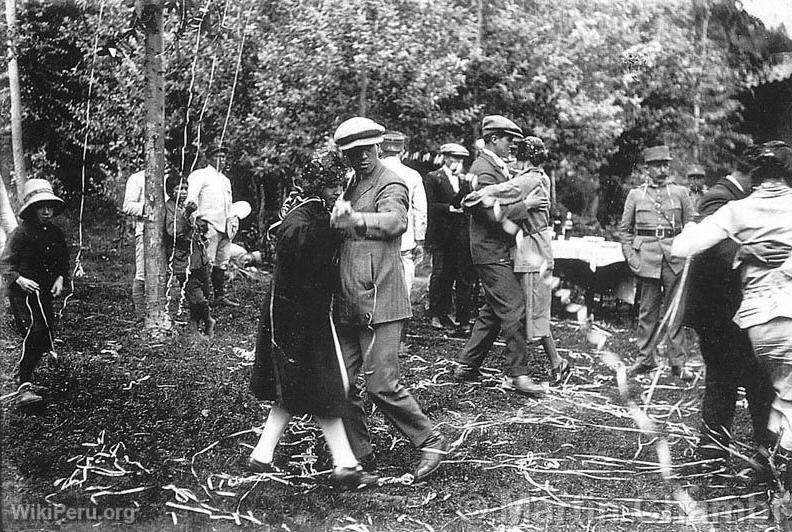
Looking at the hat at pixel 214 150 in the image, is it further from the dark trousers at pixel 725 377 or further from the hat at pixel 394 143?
the dark trousers at pixel 725 377

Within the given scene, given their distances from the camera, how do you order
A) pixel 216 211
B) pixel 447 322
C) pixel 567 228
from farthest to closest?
1. pixel 567 228
2. pixel 447 322
3. pixel 216 211

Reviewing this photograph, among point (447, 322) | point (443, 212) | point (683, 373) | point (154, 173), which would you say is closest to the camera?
point (154, 173)

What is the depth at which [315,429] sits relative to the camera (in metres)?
3.71

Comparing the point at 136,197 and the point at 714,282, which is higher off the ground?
the point at 136,197

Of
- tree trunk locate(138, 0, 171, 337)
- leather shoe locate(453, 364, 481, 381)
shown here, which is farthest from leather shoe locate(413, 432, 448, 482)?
tree trunk locate(138, 0, 171, 337)

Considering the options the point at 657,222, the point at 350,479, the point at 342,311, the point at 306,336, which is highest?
the point at 657,222

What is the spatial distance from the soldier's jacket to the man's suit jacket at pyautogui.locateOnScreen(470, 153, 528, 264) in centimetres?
121

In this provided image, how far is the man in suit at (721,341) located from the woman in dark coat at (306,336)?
5.78ft

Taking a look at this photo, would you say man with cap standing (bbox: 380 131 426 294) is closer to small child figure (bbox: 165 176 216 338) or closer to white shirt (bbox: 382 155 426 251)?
white shirt (bbox: 382 155 426 251)

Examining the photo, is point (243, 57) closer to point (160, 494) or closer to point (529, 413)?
point (160, 494)

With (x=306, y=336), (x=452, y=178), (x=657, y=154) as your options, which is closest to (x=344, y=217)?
(x=306, y=336)

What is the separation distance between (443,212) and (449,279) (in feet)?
1.94

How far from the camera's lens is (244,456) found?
3342 millimetres

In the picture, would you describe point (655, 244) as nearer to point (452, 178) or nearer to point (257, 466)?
point (452, 178)
